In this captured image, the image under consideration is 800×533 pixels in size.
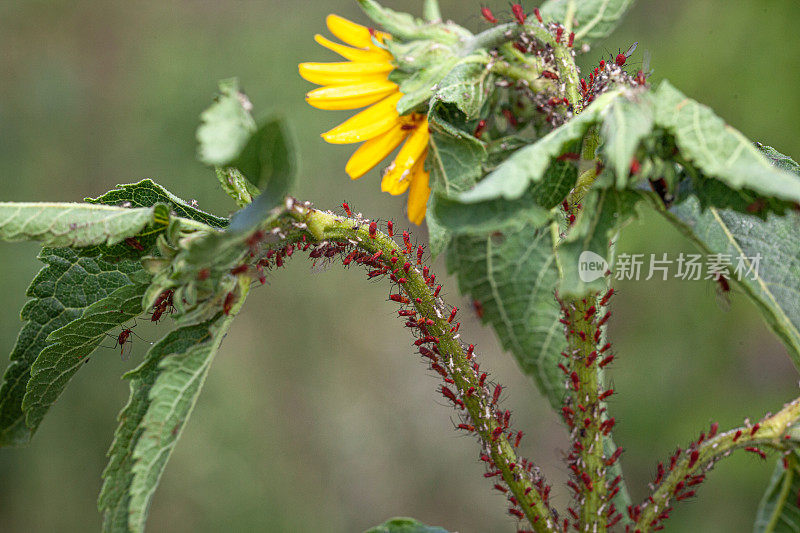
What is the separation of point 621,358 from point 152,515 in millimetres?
1958

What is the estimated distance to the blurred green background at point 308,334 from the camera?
7.88ft

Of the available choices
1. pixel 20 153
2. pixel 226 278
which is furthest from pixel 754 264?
pixel 20 153

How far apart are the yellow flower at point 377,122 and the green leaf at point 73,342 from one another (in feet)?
1.07

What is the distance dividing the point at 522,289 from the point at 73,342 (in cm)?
58

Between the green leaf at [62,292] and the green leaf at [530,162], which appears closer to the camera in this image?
the green leaf at [530,162]

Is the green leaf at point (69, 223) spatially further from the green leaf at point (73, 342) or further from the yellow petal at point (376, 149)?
the yellow petal at point (376, 149)

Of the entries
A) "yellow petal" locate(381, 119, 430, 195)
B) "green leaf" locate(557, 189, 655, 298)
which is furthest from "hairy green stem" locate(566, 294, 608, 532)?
"yellow petal" locate(381, 119, 430, 195)

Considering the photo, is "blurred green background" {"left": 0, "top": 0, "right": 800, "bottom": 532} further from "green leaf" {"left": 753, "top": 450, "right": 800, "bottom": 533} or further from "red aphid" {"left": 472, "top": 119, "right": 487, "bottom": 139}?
"green leaf" {"left": 753, "top": 450, "right": 800, "bottom": 533}

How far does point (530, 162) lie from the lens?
0.68 m

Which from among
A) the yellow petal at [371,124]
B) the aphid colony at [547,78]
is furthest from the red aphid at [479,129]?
the yellow petal at [371,124]

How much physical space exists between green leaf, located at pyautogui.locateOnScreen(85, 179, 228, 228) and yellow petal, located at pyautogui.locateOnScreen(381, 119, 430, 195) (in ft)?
0.73

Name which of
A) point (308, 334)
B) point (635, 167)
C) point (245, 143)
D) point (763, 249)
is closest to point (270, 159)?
point (245, 143)

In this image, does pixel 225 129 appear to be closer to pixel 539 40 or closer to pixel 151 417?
pixel 151 417

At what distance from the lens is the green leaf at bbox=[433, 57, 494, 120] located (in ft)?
2.78
